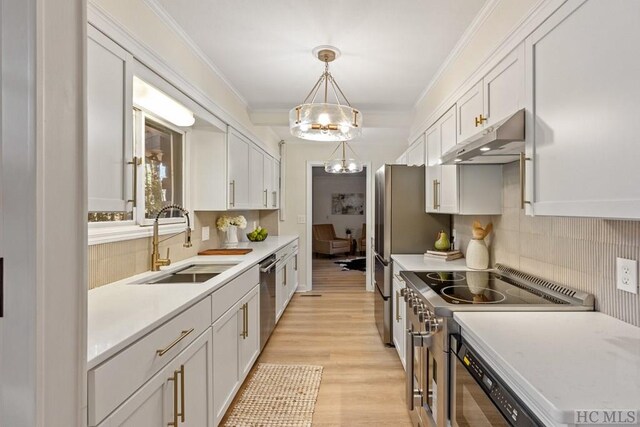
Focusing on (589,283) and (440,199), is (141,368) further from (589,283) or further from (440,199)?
(440,199)

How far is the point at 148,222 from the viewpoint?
2.21 metres

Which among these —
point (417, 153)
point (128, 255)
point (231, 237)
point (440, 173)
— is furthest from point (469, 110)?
point (231, 237)

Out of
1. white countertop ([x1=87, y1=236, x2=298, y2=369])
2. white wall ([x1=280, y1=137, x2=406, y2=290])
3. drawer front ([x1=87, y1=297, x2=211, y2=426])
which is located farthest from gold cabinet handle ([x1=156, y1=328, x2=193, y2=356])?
white wall ([x1=280, y1=137, x2=406, y2=290])

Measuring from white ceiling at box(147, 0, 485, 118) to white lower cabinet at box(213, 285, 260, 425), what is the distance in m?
1.81

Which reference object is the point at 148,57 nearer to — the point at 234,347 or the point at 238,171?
the point at 238,171

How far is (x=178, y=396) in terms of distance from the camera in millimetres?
1427

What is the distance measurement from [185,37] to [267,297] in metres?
2.16

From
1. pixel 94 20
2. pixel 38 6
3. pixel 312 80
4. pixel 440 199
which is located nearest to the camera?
pixel 38 6

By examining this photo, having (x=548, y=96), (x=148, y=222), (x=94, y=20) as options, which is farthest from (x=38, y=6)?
(x=148, y=222)

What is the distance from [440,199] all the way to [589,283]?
1.38 metres

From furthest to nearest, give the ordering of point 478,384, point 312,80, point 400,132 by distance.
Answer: point 400,132, point 312,80, point 478,384

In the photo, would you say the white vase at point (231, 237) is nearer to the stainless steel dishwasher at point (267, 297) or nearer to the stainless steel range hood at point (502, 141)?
the stainless steel dishwasher at point (267, 297)

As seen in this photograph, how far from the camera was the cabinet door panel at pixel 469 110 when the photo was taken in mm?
2002

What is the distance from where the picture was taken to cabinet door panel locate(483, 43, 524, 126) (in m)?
Answer: 1.50
